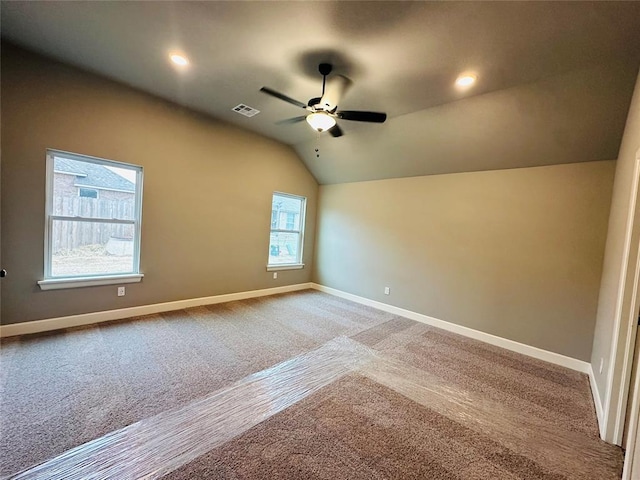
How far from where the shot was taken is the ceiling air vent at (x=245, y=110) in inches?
147

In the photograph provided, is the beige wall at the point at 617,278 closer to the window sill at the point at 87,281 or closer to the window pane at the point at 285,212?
the window pane at the point at 285,212

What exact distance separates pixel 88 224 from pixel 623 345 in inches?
207

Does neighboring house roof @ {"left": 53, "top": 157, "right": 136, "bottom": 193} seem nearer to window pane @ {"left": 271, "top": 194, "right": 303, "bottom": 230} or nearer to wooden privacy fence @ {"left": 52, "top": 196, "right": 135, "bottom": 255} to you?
wooden privacy fence @ {"left": 52, "top": 196, "right": 135, "bottom": 255}

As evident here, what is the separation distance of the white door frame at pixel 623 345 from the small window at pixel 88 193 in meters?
5.19

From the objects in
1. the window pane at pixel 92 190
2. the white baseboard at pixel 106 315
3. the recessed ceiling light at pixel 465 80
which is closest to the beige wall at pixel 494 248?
the recessed ceiling light at pixel 465 80

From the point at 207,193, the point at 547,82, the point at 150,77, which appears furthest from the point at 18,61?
the point at 547,82

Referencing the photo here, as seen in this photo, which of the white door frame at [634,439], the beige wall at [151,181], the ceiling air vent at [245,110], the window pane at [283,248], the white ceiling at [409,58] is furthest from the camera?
the window pane at [283,248]

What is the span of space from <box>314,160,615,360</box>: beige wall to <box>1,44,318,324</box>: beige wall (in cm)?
178

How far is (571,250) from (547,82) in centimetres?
192

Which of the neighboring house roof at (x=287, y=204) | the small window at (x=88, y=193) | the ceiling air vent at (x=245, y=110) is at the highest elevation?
the ceiling air vent at (x=245, y=110)

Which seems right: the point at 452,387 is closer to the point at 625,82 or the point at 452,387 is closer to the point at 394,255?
the point at 394,255

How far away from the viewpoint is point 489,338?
3.73 metres

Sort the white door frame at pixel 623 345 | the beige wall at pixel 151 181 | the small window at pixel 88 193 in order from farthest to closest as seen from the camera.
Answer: the small window at pixel 88 193 < the beige wall at pixel 151 181 < the white door frame at pixel 623 345

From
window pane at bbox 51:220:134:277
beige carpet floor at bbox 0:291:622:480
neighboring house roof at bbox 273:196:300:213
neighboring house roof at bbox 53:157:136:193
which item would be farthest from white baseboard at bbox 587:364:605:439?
neighboring house roof at bbox 53:157:136:193
